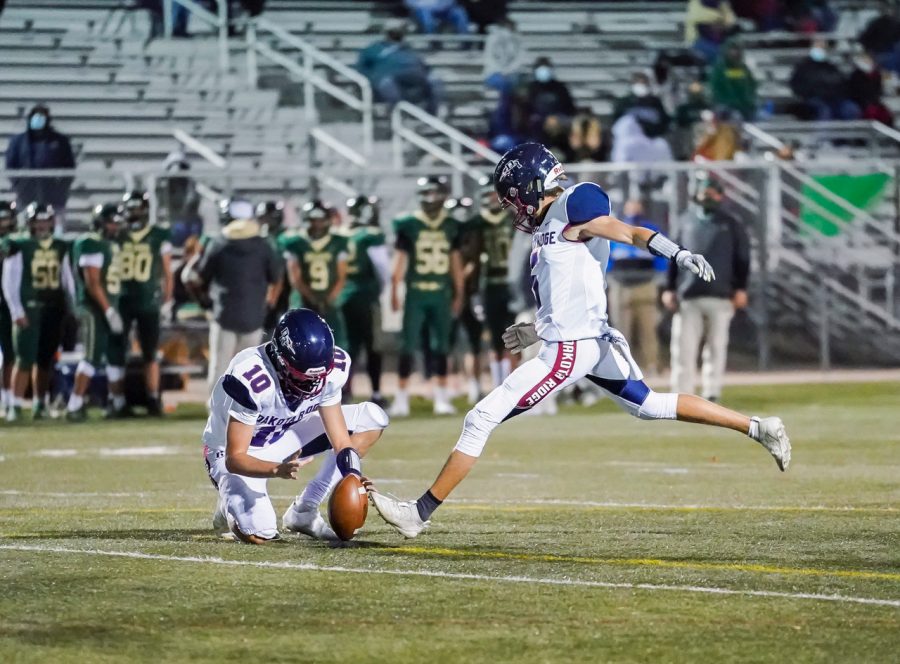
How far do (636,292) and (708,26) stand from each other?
8695mm

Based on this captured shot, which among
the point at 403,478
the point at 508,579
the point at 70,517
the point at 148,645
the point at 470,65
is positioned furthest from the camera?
the point at 470,65

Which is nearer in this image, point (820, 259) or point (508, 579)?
point (508, 579)

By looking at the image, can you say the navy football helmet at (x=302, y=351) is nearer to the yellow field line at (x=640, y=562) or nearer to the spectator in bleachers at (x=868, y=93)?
the yellow field line at (x=640, y=562)

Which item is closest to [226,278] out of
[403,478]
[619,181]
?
[403,478]

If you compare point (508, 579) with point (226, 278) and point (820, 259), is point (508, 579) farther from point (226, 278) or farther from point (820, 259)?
point (820, 259)

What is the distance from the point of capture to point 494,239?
664 inches

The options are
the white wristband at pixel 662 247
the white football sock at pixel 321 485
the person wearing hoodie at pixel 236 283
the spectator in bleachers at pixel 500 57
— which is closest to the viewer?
the white wristband at pixel 662 247

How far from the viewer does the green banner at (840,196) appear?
845 inches

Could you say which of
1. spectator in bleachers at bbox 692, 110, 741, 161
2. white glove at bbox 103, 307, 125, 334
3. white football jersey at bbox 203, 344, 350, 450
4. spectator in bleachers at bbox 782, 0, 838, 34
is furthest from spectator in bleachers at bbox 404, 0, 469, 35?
white football jersey at bbox 203, 344, 350, 450

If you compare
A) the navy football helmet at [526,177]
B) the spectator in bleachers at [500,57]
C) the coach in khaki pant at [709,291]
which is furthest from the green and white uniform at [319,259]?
the navy football helmet at [526,177]

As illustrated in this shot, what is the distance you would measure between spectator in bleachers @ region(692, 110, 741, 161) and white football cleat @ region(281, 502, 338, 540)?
15052 millimetres

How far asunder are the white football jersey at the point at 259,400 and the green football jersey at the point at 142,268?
8.71 meters

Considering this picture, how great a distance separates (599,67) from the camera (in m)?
26.0

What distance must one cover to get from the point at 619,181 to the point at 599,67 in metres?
6.10
